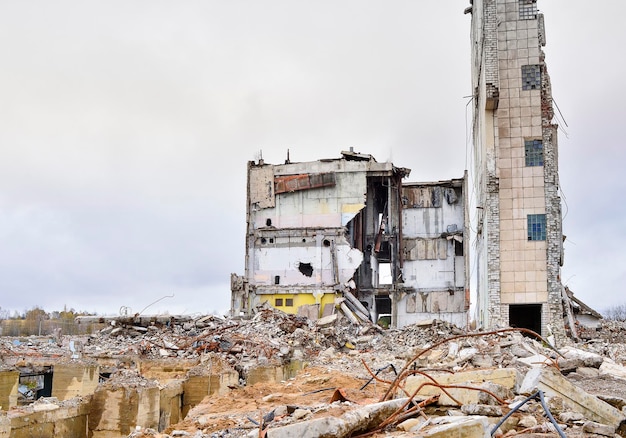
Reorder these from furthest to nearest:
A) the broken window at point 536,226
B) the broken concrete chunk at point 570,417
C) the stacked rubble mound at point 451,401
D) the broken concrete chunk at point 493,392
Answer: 1. the broken window at point 536,226
2. the broken concrete chunk at point 493,392
3. the broken concrete chunk at point 570,417
4. the stacked rubble mound at point 451,401

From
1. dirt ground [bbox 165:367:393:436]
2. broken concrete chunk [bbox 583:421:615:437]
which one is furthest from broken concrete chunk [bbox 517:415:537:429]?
dirt ground [bbox 165:367:393:436]

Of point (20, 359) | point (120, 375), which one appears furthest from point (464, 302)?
point (120, 375)

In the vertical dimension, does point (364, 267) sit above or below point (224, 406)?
above

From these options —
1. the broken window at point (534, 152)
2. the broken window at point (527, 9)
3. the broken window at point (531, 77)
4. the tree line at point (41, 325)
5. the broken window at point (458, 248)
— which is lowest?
the tree line at point (41, 325)

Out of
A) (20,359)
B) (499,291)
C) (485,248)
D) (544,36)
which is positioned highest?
(544,36)

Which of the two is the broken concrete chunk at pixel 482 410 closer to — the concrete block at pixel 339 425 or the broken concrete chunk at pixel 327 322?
the concrete block at pixel 339 425

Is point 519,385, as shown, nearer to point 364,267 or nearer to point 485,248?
point 485,248

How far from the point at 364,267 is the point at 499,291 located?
46.5 feet

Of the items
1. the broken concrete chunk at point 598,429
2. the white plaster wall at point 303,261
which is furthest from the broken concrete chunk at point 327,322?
the broken concrete chunk at point 598,429

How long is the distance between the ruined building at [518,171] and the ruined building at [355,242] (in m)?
10.3

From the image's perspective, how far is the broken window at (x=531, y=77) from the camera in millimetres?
23672

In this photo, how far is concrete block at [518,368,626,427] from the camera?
21.0 feet

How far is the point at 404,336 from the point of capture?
24.1 metres

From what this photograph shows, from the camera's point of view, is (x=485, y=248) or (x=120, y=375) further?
(x=485, y=248)
